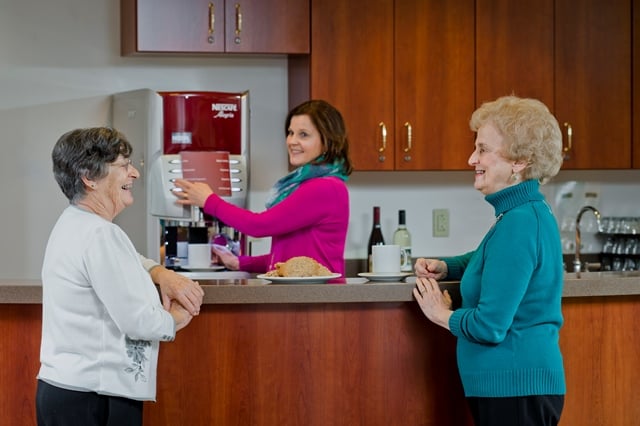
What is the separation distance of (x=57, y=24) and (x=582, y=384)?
2.64m

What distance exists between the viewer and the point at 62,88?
13.3 feet

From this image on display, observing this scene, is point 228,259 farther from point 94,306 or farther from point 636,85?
point 636,85

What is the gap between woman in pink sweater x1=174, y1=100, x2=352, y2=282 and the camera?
290cm

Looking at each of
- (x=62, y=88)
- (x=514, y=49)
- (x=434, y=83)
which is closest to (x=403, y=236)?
(x=434, y=83)

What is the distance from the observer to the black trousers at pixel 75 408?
Answer: 6.43 feet

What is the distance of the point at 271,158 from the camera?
4234 mm

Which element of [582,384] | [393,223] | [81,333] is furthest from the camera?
[393,223]

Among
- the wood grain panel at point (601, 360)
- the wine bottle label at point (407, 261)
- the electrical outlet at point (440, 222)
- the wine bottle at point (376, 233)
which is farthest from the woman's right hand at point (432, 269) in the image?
the electrical outlet at point (440, 222)

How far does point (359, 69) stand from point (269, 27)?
1.31ft

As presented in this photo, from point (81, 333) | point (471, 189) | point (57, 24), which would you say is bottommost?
point (81, 333)

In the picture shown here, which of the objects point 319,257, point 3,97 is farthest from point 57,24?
point 319,257

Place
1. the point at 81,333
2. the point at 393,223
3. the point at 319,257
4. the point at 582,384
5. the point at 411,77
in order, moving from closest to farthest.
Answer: the point at 81,333 < the point at 582,384 < the point at 319,257 < the point at 411,77 < the point at 393,223

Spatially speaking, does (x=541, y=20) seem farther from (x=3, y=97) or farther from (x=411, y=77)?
(x=3, y=97)

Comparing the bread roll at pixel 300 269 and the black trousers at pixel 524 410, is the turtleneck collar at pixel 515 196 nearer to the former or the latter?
the black trousers at pixel 524 410
